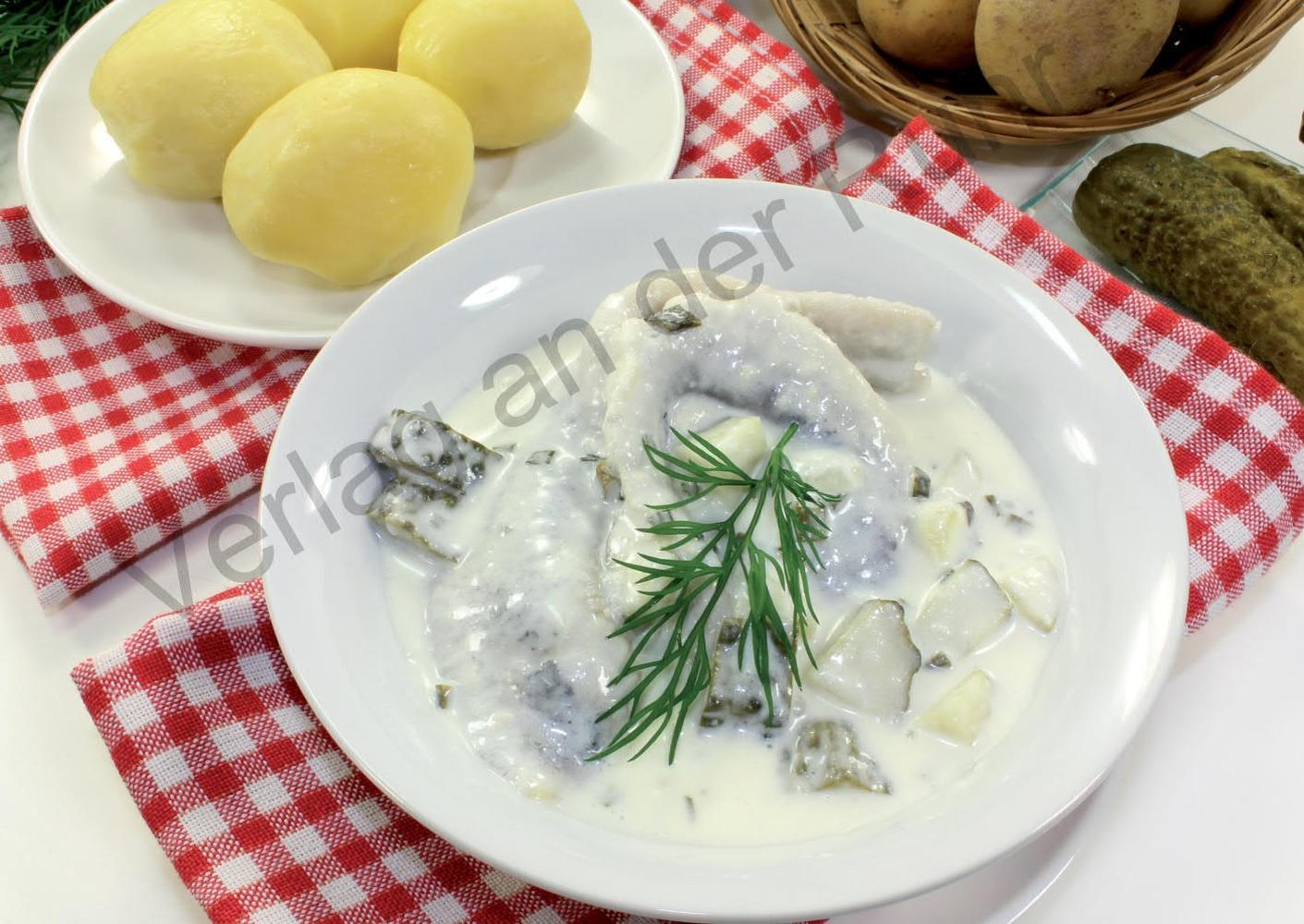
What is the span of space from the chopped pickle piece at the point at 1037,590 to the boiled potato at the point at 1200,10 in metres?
1.11

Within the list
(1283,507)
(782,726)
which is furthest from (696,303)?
(1283,507)

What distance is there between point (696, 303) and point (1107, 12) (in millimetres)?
848

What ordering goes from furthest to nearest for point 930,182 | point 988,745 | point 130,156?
point 930,182 → point 130,156 → point 988,745

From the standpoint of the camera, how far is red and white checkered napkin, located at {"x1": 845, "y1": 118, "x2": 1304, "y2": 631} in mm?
1460

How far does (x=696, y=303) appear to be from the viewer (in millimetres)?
1440

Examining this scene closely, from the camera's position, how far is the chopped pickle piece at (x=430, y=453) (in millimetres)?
1339

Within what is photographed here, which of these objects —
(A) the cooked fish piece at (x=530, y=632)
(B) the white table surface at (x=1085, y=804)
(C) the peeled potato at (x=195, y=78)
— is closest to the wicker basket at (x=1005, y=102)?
(B) the white table surface at (x=1085, y=804)

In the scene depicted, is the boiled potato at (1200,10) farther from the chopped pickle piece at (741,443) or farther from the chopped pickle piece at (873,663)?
the chopped pickle piece at (873,663)

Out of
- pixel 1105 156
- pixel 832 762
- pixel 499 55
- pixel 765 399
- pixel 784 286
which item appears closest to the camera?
pixel 832 762

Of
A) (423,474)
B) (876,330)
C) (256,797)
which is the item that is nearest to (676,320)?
(876,330)

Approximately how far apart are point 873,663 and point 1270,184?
1.09 metres

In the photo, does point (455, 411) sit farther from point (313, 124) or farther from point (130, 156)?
point (130, 156)

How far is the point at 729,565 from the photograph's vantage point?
4.03 feet

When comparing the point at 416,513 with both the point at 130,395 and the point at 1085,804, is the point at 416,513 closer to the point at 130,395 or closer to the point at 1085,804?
the point at 130,395
